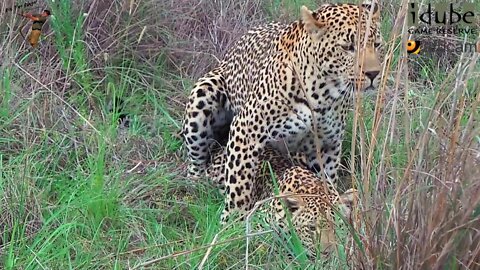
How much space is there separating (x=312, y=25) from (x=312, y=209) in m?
0.91

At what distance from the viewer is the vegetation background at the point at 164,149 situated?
3.12 m

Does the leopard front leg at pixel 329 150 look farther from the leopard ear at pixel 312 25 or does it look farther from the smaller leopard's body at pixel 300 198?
the leopard ear at pixel 312 25

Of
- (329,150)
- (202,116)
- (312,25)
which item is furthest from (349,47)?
(202,116)

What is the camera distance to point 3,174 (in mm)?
4477

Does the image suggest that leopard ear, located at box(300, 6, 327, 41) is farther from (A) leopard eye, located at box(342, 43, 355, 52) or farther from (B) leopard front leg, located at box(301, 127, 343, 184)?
(B) leopard front leg, located at box(301, 127, 343, 184)

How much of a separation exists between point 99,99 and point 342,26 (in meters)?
1.62

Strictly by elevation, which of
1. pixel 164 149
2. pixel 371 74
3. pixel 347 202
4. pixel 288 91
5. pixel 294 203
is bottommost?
pixel 164 149

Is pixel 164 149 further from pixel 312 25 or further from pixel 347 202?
pixel 347 202

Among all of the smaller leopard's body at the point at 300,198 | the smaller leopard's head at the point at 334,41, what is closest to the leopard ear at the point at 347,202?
the smaller leopard's body at the point at 300,198

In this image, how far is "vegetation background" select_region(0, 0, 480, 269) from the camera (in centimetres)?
312

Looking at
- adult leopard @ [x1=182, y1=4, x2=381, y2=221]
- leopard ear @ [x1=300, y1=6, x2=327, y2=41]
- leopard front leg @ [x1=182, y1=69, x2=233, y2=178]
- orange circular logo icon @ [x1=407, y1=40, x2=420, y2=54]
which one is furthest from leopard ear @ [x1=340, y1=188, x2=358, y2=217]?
orange circular logo icon @ [x1=407, y1=40, x2=420, y2=54]

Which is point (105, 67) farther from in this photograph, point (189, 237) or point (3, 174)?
point (189, 237)

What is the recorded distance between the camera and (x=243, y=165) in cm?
482

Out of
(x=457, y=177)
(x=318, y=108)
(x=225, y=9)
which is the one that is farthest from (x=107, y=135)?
(x=457, y=177)
